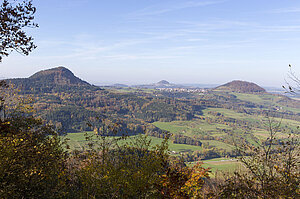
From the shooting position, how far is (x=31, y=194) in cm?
959

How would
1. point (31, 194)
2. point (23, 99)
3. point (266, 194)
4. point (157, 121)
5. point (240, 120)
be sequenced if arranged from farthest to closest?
point (157, 121) < point (240, 120) < point (23, 99) < point (266, 194) < point (31, 194)

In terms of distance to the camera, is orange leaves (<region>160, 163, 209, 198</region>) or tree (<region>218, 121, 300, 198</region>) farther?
orange leaves (<region>160, 163, 209, 198</region>)

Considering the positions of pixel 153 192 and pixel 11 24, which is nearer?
pixel 11 24

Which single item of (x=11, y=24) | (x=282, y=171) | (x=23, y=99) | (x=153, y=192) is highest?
(x=11, y=24)

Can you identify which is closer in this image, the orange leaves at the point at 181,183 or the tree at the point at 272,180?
the tree at the point at 272,180

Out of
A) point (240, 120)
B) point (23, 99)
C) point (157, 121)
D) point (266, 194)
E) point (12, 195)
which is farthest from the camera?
point (157, 121)

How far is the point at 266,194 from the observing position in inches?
408

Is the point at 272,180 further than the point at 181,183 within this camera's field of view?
No

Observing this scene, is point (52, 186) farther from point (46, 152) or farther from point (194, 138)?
point (194, 138)

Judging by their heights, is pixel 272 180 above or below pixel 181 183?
above

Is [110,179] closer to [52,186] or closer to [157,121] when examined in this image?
[52,186]

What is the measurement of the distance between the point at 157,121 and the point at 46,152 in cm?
17476

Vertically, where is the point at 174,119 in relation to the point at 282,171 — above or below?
below

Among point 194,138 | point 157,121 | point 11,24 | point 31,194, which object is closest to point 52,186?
point 31,194
